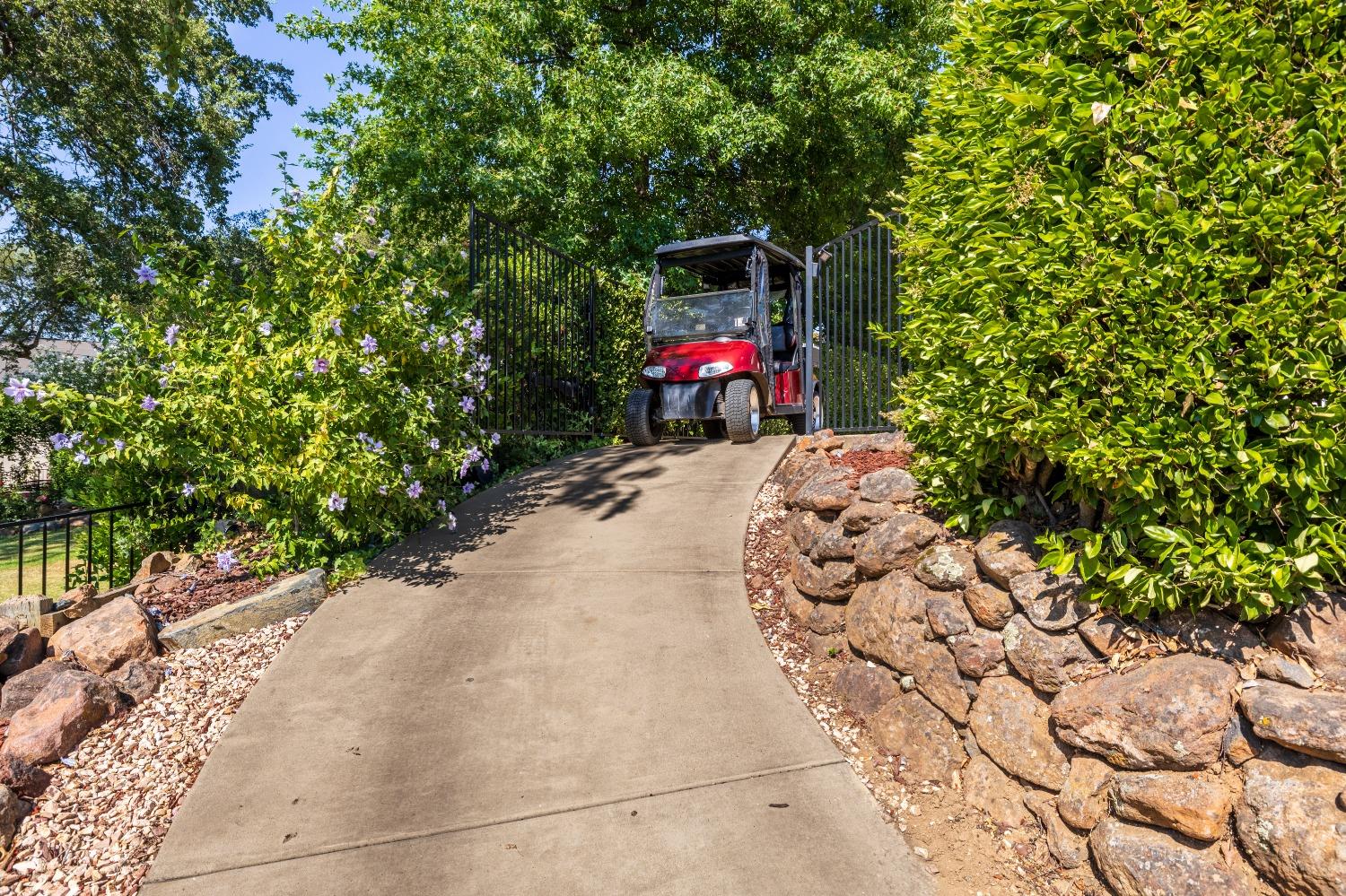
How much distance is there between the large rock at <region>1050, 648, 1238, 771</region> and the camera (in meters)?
2.49

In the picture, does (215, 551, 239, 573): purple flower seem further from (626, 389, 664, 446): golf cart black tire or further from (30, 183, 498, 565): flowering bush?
(626, 389, 664, 446): golf cart black tire

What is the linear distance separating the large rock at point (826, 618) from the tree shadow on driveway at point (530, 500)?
237 cm

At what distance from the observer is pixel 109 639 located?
429cm

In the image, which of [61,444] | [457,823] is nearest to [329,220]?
[61,444]

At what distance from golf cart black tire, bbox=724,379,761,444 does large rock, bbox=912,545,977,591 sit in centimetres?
488

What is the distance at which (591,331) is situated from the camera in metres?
10.6

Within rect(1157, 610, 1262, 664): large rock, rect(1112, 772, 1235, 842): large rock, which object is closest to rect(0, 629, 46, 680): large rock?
rect(1112, 772, 1235, 842): large rock

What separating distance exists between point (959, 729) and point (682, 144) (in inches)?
518

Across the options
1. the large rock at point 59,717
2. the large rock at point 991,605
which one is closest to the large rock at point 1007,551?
the large rock at point 991,605

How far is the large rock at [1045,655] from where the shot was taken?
117 inches

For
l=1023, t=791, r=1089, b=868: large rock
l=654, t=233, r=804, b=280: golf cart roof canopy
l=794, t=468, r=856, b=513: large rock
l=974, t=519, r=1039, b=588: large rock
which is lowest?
l=1023, t=791, r=1089, b=868: large rock

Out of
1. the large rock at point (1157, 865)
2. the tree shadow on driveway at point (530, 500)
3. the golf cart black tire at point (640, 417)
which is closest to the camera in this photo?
the large rock at point (1157, 865)

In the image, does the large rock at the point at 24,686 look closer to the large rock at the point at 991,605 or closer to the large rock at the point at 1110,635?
the large rock at the point at 991,605

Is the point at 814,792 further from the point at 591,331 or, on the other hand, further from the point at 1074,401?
the point at 591,331
